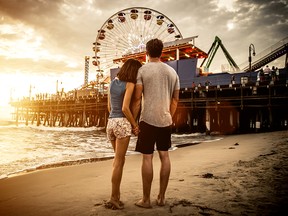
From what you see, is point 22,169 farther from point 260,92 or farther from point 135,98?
point 260,92

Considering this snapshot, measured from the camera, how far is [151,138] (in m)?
2.64

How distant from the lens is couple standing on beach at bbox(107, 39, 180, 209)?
263 cm

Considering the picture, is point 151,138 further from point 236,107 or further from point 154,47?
point 236,107

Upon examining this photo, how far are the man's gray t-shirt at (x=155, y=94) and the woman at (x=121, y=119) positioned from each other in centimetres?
13

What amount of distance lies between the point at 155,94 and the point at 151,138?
56 cm

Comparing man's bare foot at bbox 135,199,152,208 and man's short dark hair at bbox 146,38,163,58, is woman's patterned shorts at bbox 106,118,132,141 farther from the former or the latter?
man's short dark hair at bbox 146,38,163,58

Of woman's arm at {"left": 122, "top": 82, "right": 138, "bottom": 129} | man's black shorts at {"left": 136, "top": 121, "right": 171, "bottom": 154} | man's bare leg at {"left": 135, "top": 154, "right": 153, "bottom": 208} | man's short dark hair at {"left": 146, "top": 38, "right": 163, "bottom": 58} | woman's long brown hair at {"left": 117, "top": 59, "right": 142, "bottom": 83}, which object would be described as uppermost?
man's short dark hair at {"left": 146, "top": 38, "right": 163, "bottom": 58}

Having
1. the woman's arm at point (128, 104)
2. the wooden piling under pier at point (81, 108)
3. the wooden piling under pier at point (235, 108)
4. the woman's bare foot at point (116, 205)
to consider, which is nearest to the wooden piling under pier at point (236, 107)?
Answer: the wooden piling under pier at point (235, 108)

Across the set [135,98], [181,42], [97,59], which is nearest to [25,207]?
[135,98]

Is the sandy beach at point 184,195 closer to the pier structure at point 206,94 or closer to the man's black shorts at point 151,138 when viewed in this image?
the man's black shorts at point 151,138

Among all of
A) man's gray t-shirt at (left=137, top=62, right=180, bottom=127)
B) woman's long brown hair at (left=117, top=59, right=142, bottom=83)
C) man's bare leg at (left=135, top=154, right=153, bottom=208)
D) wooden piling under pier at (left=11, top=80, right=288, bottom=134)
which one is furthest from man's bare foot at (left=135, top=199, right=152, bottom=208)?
wooden piling under pier at (left=11, top=80, right=288, bottom=134)

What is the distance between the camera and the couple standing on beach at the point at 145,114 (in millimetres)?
2635

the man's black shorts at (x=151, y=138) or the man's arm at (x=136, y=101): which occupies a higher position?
the man's arm at (x=136, y=101)

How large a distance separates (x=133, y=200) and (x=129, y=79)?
1597mm
